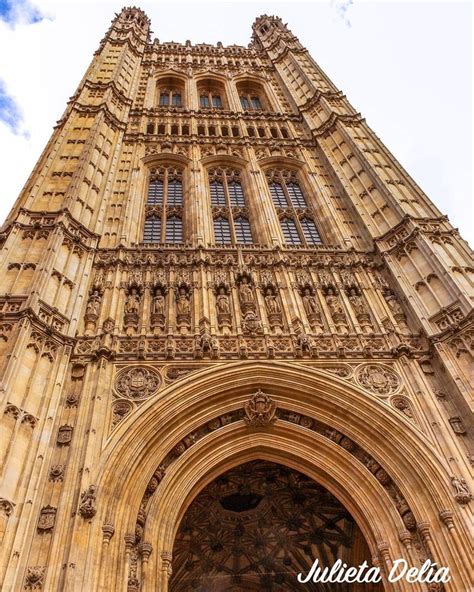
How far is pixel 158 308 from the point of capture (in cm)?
1404

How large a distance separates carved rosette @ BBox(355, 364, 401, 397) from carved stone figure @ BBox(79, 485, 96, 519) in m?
6.07

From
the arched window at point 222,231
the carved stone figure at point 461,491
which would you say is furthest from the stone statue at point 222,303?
the carved stone figure at point 461,491

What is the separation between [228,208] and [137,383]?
951 cm

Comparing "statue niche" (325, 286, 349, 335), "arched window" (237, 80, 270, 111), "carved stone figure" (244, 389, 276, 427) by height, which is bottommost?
"carved stone figure" (244, 389, 276, 427)

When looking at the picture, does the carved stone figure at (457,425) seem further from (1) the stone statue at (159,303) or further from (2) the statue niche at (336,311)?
(1) the stone statue at (159,303)

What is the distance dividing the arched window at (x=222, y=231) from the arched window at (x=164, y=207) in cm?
118

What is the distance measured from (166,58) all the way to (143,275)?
23206 mm

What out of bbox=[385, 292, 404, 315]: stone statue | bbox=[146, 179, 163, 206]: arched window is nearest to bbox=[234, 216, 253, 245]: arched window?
bbox=[146, 179, 163, 206]: arched window

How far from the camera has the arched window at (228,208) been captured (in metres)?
18.4

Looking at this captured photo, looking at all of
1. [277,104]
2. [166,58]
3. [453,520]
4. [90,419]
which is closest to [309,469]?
[453,520]

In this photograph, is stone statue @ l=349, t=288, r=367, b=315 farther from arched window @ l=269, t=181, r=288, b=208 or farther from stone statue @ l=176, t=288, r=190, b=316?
arched window @ l=269, t=181, r=288, b=208

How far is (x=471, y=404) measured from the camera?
441 inches

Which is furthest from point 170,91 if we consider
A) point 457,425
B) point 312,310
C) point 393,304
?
point 457,425

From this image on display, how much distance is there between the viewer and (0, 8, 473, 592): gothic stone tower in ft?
31.9
